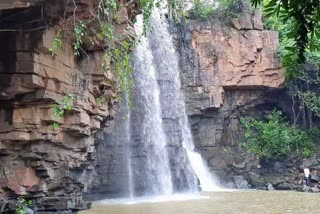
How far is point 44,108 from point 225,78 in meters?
13.5

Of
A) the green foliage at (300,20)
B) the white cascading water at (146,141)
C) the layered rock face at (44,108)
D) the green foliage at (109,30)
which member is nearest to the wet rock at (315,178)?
the white cascading water at (146,141)

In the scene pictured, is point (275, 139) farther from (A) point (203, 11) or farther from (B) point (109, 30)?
(B) point (109, 30)

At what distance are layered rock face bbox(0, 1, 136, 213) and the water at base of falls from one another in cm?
612

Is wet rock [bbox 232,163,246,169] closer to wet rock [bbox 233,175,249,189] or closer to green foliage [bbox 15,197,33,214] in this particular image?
wet rock [bbox 233,175,249,189]

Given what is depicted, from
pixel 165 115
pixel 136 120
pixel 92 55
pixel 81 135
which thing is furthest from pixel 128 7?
pixel 165 115

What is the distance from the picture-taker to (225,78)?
860 inches

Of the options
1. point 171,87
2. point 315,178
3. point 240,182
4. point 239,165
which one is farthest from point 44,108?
point 315,178

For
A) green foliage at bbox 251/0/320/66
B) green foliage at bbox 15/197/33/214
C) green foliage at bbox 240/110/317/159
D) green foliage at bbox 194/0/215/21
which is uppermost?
green foliage at bbox 194/0/215/21

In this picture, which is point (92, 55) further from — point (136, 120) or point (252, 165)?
point (252, 165)

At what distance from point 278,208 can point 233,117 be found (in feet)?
36.8

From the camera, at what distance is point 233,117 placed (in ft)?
75.1

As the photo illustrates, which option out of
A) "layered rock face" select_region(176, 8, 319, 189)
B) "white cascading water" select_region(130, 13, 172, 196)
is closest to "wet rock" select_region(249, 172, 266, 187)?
"layered rock face" select_region(176, 8, 319, 189)

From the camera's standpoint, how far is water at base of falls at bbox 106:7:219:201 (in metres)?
17.8

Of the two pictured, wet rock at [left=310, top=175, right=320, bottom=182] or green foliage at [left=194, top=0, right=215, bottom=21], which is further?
green foliage at [left=194, top=0, right=215, bottom=21]
